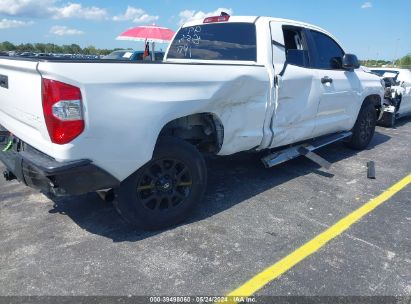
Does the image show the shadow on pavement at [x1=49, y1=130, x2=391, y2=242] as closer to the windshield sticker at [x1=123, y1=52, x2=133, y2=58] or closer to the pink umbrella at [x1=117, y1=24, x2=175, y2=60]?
the pink umbrella at [x1=117, y1=24, x2=175, y2=60]

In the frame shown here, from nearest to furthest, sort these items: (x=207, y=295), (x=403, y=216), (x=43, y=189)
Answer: (x=207, y=295) → (x=43, y=189) → (x=403, y=216)

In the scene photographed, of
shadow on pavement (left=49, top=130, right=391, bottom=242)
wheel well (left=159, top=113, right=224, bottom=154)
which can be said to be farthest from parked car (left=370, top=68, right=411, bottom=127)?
wheel well (left=159, top=113, right=224, bottom=154)

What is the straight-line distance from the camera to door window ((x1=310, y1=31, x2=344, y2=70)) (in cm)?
515

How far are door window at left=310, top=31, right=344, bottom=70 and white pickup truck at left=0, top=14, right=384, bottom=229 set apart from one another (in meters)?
0.03

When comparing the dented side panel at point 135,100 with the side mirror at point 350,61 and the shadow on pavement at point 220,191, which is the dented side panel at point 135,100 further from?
the side mirror at point 350,61

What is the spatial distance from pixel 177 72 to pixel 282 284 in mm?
1859

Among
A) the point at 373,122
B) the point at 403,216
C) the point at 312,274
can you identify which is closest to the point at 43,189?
the point at 312,274

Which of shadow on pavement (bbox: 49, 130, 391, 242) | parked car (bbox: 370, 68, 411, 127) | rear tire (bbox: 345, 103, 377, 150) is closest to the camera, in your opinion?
shadow on pavement (bbox: 49, 130, 391, 242)

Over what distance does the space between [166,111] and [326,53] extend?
318cm

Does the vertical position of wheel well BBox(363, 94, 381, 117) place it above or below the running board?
above

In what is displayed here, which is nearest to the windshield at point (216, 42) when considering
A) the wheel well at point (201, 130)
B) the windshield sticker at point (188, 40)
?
the windshield sticker at point (188, 40)

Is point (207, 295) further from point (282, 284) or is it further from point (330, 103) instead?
point (330, 103)

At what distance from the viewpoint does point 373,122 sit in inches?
268

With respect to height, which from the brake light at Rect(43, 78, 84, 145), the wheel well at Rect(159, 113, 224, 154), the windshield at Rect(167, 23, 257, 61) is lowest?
the wheel well at Rect(159, 113, 224, 154)
